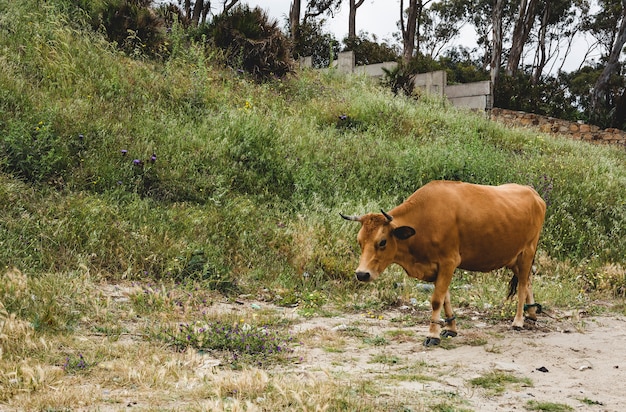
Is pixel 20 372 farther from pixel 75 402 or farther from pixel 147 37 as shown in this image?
pixel 147 37

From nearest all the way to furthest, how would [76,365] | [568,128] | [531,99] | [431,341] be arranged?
[76,365] < [431,341] < [568,128] < [531,99]

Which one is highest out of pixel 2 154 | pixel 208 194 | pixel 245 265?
pixel 2 154

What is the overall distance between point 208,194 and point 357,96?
24.9ft

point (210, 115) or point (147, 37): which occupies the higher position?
point (147, 37)

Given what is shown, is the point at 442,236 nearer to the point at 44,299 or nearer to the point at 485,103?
the point at 44,299

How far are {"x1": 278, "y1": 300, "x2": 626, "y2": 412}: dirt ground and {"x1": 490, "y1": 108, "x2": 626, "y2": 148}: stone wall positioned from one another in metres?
15.4

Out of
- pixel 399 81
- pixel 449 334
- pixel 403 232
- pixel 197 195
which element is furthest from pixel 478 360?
pixel 399 81

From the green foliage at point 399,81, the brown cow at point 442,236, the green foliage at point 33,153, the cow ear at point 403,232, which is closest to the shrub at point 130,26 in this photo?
the green foliage at point 33,153

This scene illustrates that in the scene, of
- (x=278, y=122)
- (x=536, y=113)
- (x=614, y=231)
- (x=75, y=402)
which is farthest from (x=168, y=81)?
(x=536, y=113)

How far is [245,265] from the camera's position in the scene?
321 inches

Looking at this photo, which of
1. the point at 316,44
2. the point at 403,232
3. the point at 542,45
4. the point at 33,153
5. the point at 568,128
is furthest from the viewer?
the point at 542,45

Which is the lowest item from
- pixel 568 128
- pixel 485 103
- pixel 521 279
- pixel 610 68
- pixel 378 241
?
pixel 521 279

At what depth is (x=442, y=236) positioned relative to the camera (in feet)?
18.3

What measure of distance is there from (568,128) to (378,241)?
1885 cm
